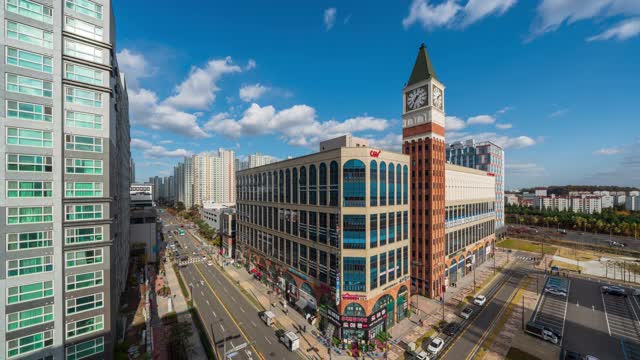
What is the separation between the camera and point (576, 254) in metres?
90.4

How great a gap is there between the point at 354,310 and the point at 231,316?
26.0 meters

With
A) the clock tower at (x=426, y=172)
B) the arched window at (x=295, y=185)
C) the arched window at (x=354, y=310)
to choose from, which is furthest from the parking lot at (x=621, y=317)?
the arched window at (x=295, y=185)

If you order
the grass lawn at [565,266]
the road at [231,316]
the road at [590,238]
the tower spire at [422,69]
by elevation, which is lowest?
the grass lawn at [565,266]

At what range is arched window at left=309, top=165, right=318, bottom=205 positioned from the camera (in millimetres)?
47062

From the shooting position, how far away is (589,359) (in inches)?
1331

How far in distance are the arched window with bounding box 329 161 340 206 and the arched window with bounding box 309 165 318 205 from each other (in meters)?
4.08

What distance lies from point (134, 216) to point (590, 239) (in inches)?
7729

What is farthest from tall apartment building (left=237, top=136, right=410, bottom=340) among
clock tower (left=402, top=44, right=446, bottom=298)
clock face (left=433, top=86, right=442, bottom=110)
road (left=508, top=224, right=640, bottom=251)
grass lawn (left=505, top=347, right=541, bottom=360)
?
road (left=508, top=224, right=640, bottom=251)

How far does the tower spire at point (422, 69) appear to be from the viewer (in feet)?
184

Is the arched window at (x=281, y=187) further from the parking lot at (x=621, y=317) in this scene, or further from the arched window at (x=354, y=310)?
the parking lot at (x=621, y=317)

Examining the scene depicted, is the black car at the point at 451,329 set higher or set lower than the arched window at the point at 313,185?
lower

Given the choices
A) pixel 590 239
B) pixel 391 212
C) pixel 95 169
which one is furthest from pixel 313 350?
pixel 590 239

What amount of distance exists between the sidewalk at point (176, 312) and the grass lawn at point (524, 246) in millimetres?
117652

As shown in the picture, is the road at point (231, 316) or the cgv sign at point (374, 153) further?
the cgv sign at point (374, 153)
